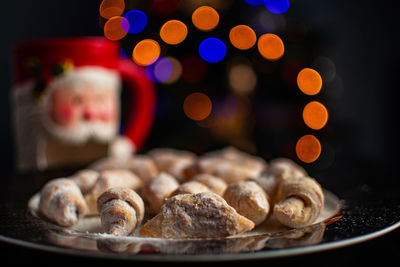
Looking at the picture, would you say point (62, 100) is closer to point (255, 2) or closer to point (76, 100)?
point (76, 100)

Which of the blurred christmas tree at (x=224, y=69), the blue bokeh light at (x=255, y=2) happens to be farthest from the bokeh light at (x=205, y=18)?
the blue bokeh light at (x=255, y=2)

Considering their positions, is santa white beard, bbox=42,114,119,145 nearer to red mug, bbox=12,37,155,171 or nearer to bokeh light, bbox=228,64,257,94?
red mug, bbox=12,37,155,171

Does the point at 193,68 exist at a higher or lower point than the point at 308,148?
higher

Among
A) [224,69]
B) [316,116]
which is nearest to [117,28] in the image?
[224,69]

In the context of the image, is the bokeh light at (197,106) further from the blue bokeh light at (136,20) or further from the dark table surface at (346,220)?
the dark table surface at (346,220)

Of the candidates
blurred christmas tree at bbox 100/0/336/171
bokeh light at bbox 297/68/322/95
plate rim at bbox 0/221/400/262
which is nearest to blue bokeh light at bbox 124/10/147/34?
blurred christmas tree at bbox 100/0/336/171

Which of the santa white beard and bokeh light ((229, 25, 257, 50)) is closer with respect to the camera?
the santa white beard
